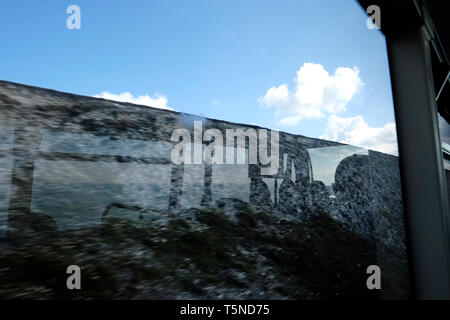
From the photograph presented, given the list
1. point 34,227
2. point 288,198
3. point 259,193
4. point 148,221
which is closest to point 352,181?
point 288,198

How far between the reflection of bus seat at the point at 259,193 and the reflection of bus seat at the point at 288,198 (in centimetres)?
9

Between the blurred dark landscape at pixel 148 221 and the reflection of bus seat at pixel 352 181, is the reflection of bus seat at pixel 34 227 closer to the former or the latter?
the blurred dark landscape at pixel 148 221

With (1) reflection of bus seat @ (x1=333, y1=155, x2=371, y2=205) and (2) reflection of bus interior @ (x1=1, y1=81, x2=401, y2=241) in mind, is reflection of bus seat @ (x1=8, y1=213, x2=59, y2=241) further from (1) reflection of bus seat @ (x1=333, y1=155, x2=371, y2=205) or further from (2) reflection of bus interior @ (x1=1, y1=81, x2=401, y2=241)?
(1) reflection of bus seat @ (x1=333, y1=155, x2=371, y2=205)

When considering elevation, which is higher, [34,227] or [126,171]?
[126,171]

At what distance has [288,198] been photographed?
1676mm

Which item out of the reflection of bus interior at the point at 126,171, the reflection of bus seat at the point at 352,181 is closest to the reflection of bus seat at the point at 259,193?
the reflection of bus interior at the point at 126,171

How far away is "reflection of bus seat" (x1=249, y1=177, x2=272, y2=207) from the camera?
1528mm

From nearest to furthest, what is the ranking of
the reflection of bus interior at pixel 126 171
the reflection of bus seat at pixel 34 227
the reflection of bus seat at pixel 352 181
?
1. the reflection of bus seat at pixel 34 227
2. the reflection of bus interior at pixel 126 171
3. the reflection of bus seat at pixel 352 181

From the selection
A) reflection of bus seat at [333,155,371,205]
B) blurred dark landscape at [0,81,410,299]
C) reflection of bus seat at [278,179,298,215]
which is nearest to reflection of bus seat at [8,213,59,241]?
blurred dark landscape at [0,81,410,299]

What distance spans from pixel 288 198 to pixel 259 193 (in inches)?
8.5

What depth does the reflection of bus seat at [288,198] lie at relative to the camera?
5.27 ft

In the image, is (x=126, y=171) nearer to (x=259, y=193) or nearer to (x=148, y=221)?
(x=148, y=221)
